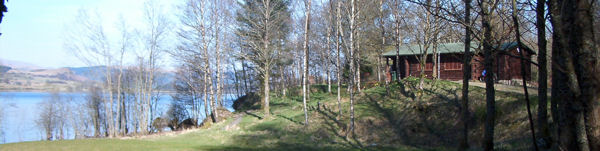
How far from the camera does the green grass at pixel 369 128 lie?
12961 mm

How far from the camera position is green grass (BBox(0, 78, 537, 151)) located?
42.5 ft

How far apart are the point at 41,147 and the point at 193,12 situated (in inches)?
590

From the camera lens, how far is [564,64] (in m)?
3.86

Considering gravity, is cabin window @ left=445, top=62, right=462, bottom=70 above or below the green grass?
above

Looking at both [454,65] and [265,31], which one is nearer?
[265,31]

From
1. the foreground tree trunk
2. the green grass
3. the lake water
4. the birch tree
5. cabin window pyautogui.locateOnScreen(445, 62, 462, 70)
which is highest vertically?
the birch tree

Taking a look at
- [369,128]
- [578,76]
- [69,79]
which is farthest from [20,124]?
[578,76]

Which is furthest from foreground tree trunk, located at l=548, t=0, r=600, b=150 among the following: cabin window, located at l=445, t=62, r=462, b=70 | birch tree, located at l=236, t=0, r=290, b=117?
cabin window, located at l=445, t=62, r=462, b=70

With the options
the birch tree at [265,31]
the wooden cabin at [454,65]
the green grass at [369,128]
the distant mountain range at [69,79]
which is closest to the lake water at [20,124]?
the distant mountain range at [69,79]

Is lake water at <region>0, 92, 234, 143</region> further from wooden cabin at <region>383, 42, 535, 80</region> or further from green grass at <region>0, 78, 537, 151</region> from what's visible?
wooden cabin at <region>383, 42, 535, 80</region>

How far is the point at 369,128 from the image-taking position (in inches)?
683

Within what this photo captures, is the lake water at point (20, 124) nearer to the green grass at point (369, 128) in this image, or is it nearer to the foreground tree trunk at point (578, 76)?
the green grass at point (369, 128)

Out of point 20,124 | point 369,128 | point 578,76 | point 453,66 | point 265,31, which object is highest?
point 265,31

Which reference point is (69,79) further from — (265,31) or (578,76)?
(578,76)
